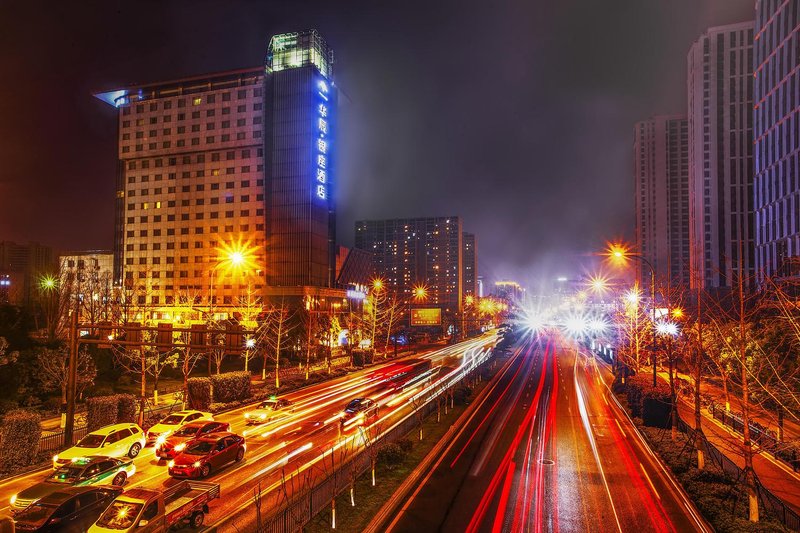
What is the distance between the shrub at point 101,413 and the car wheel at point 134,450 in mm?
6330

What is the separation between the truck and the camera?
14445mm

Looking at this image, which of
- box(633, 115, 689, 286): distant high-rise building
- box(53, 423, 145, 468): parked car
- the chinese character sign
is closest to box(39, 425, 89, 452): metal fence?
box(53, 423, 145, 468): parked car

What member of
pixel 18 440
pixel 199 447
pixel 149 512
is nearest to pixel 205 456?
pixel 199 447

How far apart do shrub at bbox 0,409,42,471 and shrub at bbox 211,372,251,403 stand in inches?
587

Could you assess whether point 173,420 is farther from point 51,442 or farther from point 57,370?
point 57,370

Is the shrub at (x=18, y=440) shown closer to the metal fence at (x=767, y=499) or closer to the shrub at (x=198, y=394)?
the shrub at (x=198, y=394)

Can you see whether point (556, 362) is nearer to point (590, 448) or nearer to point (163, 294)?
point (590, 448)

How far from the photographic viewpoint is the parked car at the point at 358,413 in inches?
1289

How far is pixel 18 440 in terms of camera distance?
2380 centimetres

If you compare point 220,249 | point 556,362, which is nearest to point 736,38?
point 556,362

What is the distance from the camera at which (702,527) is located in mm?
17547

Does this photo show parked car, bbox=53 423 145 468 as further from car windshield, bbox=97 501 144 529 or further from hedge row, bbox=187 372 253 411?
hedge row, bbox=187 372 253 411

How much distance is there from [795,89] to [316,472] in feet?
274

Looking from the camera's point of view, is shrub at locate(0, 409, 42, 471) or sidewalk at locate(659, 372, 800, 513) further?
shrub at locate(0, 409, 42, 471)
